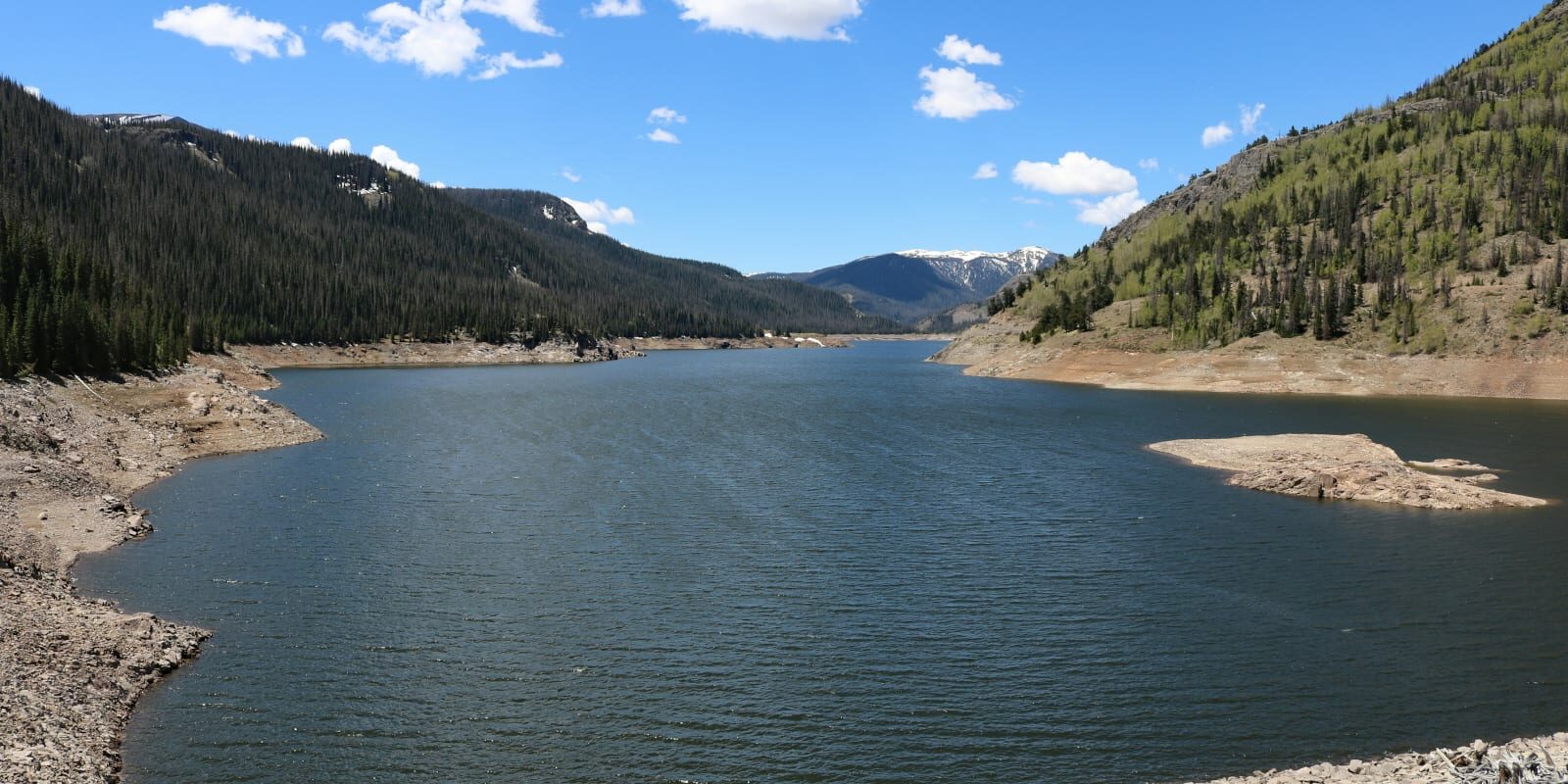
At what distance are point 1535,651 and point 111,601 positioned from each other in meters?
41.6

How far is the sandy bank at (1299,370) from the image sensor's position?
101938 millimetres

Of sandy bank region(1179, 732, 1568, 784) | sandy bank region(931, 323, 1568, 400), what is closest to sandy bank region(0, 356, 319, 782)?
sandy bank region(1179, 732, 1568, 784)

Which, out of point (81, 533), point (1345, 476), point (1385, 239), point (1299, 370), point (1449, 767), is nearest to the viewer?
point (1449, 767)

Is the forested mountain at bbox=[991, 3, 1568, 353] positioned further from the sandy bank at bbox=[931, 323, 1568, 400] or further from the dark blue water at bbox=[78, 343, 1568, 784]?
the dark blue water at bbox=[78, 343, 1568, 784]

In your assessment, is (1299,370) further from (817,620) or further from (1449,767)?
(1449,767)

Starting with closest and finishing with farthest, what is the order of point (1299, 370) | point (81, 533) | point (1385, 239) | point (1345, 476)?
point (81, 533) → point (1345, 476) → point (1299, 370) → point (1385, 239)

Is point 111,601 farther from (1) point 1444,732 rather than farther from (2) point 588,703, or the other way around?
(1) point 1444,732

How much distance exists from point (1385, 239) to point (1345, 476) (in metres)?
107

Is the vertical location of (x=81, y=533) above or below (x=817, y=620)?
above

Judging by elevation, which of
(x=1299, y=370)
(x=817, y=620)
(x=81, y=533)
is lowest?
(x=817, y=620)

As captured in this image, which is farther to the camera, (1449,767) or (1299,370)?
(1299,370)

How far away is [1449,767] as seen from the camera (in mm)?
17812

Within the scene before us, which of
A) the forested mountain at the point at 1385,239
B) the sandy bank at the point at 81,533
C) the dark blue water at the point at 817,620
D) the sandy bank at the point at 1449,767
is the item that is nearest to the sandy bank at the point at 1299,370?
the forested mountain at the point at 1385,239

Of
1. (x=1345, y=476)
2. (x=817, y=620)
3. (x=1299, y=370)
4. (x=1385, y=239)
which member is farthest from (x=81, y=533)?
(x=1385, y=239)
